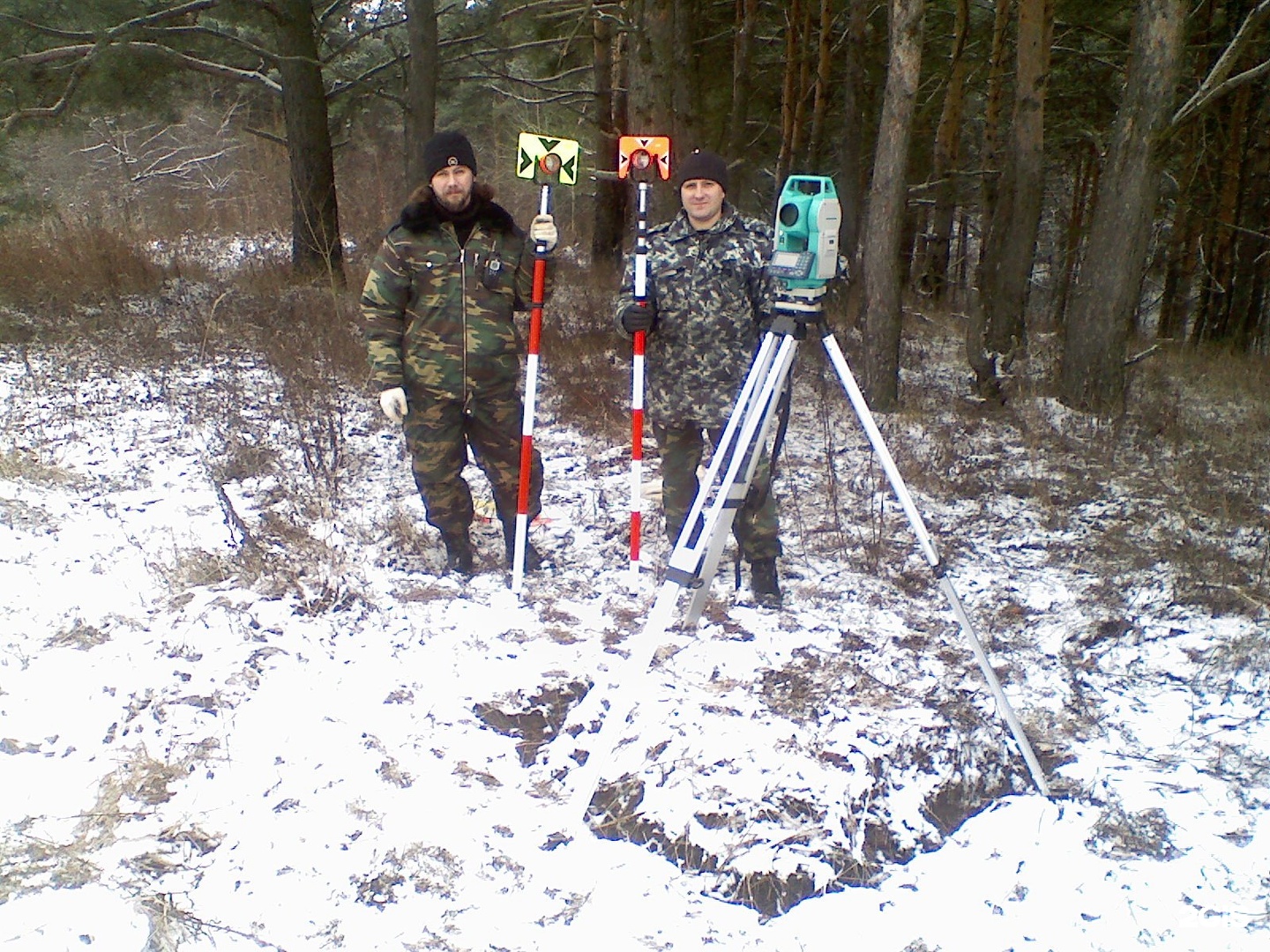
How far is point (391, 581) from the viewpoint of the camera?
13.2ft

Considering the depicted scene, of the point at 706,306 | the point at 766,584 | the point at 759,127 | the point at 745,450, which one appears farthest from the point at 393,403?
the point at 759,127

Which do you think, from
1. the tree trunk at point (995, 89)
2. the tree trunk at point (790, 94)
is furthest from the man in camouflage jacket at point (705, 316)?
the tree trunk at point (995, 89)

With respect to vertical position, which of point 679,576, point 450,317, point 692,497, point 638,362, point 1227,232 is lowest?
point 692,497

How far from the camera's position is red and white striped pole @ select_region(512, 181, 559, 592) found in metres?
3.74

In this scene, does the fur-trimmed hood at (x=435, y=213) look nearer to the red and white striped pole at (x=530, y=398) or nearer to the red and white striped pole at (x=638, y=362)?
the red and white striped pole at (x=530, y=398)

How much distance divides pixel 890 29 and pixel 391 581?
4.88 meters

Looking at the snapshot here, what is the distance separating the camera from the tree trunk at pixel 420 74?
7.21m

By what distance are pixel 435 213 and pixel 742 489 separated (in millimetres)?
1733

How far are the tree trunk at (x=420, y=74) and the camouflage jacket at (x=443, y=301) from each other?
379cm

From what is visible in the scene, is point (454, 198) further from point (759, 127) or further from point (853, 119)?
point (759, 127)

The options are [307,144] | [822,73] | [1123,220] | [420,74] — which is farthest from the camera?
[822,73]

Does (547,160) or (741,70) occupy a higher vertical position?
(741,70)

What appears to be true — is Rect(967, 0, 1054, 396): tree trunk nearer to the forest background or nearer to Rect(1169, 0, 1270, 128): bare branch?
the forest background

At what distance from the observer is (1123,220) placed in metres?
6.62
